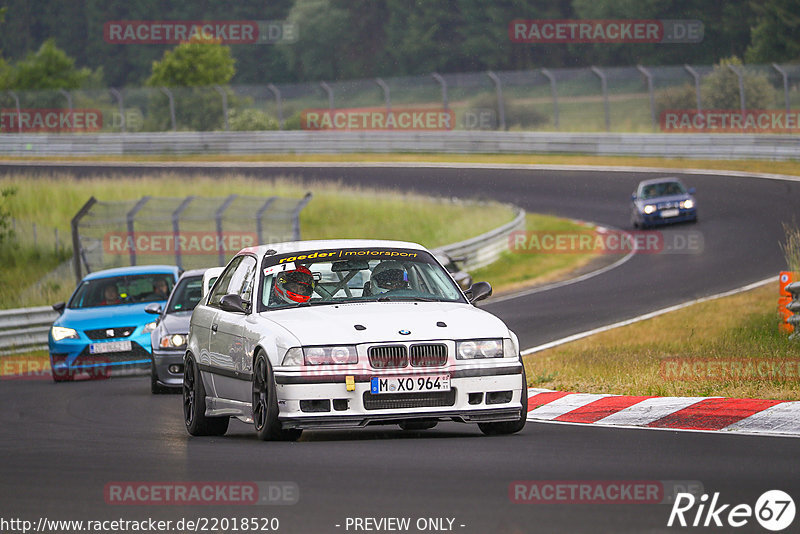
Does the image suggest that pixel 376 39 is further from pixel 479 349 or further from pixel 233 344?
pixel 479 349

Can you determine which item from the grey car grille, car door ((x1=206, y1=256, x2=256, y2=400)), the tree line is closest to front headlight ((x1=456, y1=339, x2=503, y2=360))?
the grey car grille

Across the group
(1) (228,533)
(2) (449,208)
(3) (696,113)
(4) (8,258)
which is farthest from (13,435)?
(3) (696,113)

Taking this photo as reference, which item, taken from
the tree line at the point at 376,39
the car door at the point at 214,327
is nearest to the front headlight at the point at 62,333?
the car door at the point at 214,327

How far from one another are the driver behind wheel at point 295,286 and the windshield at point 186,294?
22.7ft

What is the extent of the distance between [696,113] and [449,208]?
13949 millimetres

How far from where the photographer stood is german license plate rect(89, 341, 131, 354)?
18.7 m

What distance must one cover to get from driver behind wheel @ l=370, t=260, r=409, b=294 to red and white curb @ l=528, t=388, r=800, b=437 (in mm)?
1822

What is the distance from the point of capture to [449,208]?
3944 cm

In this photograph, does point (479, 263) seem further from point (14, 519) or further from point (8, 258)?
point (14, 519)

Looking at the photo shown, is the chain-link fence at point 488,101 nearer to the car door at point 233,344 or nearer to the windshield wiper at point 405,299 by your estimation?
the car door at point 233,344
